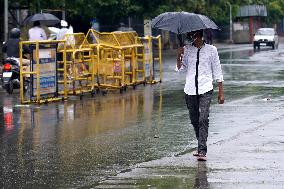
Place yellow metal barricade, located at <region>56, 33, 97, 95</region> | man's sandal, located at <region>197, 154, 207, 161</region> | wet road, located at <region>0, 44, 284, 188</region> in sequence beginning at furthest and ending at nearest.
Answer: yellow metal barricade, located at <region>56, 33, 97, 95</region> < man's sandal, located at <region>197, 154, 207, 161</region> < wet road, located at <region>0, 44, 284, 188</region>

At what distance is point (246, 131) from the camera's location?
14.2 metres

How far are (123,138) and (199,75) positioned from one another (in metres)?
2.57

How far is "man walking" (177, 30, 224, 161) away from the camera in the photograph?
37.6 ft

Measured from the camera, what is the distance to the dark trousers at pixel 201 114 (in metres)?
11.4

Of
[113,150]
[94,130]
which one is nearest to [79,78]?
[94,130]

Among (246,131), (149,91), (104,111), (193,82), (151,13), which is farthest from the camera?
(151,13)

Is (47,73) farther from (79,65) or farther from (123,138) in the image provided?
(123,138)

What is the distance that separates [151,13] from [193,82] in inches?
1518

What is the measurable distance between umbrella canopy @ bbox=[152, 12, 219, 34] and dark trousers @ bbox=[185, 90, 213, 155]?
0.91 meters

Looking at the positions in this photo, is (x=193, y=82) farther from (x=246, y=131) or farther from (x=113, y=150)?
(x=246, y=131)

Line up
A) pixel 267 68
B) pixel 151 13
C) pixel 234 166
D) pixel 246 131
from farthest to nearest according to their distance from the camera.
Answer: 1. pixel 151 13
2. pixel 267 68
3. pixel 246 131
4. pixel 234 166

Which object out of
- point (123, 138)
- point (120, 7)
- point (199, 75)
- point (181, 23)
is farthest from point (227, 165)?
point (120, 7)

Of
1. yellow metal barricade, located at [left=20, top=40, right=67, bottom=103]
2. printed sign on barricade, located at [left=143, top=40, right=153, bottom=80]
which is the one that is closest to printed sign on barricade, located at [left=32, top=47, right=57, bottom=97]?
yellow metal barricade, located at [left=20, top=40, right=67, bottom=103]

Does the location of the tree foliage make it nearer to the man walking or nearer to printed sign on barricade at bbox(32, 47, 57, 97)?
printed sign on barricade at bbox(32, 47, 57, 97)
